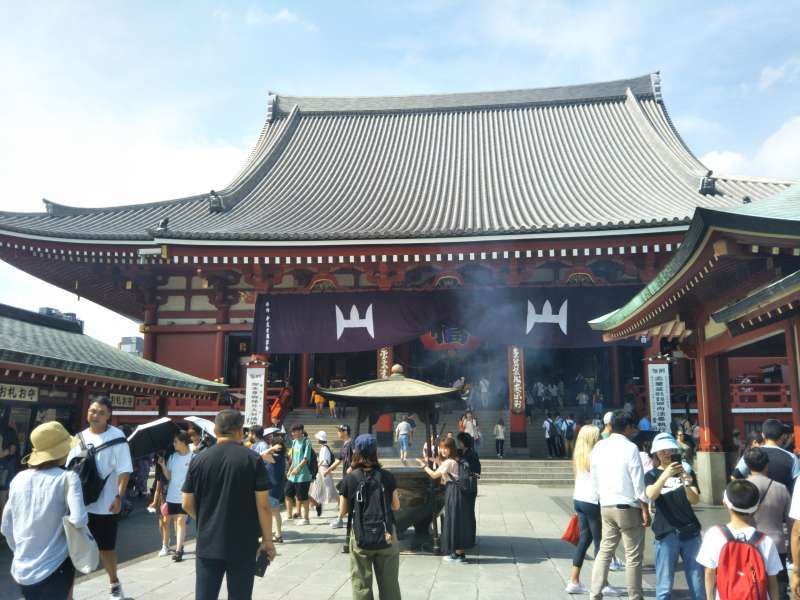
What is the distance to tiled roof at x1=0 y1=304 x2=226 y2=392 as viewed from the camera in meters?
8.71

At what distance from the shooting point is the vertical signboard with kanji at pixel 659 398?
1524cm

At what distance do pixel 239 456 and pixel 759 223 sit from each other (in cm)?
534

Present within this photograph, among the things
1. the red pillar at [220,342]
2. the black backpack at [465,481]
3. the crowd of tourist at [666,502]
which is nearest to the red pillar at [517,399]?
the red pillar at [220,342]

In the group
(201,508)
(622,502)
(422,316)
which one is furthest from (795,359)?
(422,316)

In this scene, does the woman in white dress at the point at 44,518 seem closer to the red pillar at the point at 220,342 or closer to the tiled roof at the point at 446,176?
the tiled roof at the point at 446,176

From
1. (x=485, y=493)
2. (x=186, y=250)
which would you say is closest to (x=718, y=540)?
(x=485, y=493)

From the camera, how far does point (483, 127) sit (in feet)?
86.2

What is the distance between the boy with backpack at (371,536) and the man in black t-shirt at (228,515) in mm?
816

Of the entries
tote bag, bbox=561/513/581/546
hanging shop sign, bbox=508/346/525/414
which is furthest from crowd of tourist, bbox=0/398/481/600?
hanging shop sign, bbox=508/346/525/414

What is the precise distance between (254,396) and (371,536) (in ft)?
40.3

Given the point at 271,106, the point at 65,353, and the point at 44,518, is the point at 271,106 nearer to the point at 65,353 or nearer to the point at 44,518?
the point at 65,353

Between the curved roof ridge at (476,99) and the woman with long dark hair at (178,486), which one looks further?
the curved roof ridge at (476,99)

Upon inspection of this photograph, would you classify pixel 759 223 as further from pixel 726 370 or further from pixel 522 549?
pixel 726 370

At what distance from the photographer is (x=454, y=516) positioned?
7277 millimetres
